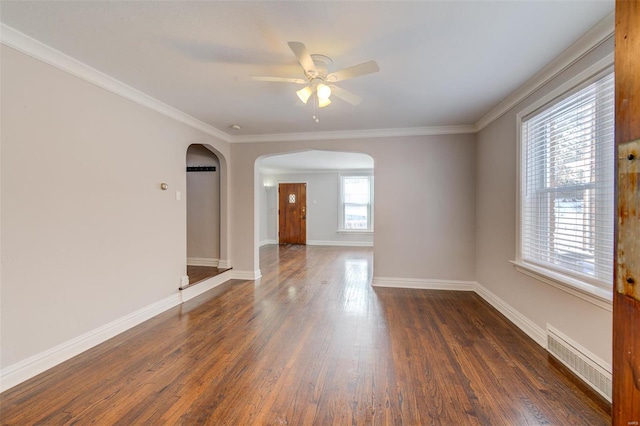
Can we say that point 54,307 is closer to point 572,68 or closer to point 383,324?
point 383,324

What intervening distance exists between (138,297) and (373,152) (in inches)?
141

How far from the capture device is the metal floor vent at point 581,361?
1802 mm

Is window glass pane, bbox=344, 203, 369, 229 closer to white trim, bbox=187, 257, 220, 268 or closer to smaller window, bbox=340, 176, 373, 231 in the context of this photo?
smaller window, bbox=340, 176, 373, 231

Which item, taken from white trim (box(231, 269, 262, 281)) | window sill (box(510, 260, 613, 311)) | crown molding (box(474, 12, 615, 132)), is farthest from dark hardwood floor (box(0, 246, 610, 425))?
crown molding (box(474, 12, 615, 132))

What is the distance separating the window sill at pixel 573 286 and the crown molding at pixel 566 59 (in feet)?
5.35

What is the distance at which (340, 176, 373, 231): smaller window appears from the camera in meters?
8.33

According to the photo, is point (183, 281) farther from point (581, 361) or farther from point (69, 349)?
point (581, 361)

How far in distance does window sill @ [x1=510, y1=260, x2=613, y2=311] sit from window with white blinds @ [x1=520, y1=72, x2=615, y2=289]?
5cm

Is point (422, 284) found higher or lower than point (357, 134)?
lower

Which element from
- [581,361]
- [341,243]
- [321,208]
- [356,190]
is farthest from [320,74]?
[341,243]

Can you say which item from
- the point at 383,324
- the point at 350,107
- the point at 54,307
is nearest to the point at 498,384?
the point at 383,324

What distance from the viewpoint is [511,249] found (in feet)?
10.0

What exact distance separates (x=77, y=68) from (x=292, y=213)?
6826mm

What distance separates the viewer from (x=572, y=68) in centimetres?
213
